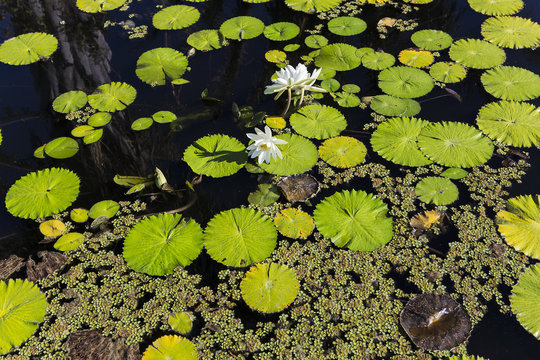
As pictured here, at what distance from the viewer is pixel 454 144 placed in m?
3.65

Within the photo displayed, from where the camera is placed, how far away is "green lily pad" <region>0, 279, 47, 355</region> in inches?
105

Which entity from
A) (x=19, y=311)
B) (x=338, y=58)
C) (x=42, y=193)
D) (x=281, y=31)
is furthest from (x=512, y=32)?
(x=19, y=311)

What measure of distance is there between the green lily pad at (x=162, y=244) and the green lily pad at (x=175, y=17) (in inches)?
112

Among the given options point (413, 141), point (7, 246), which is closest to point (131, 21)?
point (7, 246)

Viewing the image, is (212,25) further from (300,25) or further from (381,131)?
(381,131)

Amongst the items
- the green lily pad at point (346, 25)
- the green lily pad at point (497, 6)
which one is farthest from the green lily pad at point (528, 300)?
the green lily pad at point (497, 6)

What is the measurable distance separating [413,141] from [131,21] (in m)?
3.82

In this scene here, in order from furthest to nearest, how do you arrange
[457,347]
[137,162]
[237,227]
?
[137,162] < [237,227] < [457,347]

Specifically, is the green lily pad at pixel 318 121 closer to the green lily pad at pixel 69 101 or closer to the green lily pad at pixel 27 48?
the green lily pad at pixel 69 101

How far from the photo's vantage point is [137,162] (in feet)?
12.4

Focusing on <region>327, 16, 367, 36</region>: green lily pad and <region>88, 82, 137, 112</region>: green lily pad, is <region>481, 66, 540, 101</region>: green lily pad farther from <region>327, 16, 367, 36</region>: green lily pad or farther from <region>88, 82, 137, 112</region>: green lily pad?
<region>88, 82, 137, 112</region>: green lily pad

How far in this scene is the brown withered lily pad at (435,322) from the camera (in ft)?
8.54

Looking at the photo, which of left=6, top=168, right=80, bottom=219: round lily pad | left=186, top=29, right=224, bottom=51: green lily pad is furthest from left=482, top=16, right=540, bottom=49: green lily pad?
left=6, top=168, right=80, bottom=219: round lily pad

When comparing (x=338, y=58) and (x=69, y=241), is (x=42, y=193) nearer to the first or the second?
(x=69, y=241)
